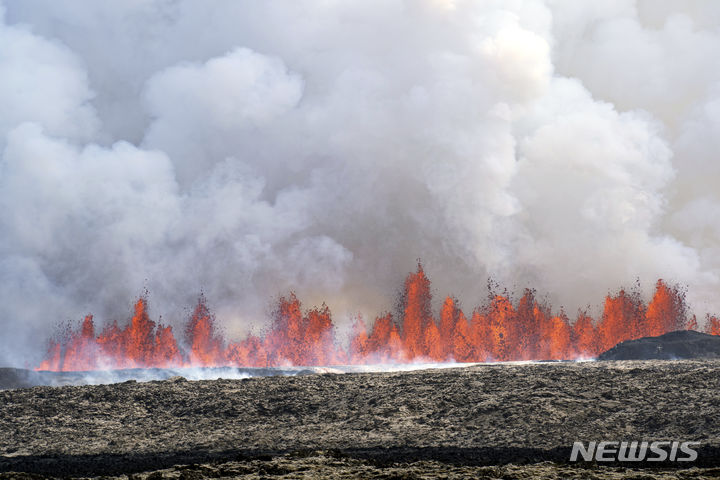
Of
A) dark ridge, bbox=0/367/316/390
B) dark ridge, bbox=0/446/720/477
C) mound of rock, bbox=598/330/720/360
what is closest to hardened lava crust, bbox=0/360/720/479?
dark ridge, bbox=0/446/720/477

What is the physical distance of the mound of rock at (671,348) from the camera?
180 ft

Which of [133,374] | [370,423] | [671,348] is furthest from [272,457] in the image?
[671,348]

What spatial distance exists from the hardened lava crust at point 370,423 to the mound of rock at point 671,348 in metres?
22.6

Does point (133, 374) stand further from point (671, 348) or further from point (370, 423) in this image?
point (671, 348)

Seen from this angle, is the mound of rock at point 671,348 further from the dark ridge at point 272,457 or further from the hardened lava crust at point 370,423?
the dark ridge at point 272,457

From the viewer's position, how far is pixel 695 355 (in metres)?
54.1

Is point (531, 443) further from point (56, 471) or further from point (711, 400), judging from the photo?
point (56, 471)

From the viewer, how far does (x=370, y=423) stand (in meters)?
27.0

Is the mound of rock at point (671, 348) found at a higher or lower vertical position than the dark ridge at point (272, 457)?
higher

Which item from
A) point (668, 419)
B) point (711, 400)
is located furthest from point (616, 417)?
point (711, 400)

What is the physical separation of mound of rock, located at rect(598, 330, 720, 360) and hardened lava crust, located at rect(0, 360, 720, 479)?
2262 cm

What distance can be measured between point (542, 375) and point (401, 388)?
695 centimetres

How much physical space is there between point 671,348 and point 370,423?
40.2m

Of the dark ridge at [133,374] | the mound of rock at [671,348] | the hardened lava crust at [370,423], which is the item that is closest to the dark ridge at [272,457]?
the hardened lava crust at [370,423]
